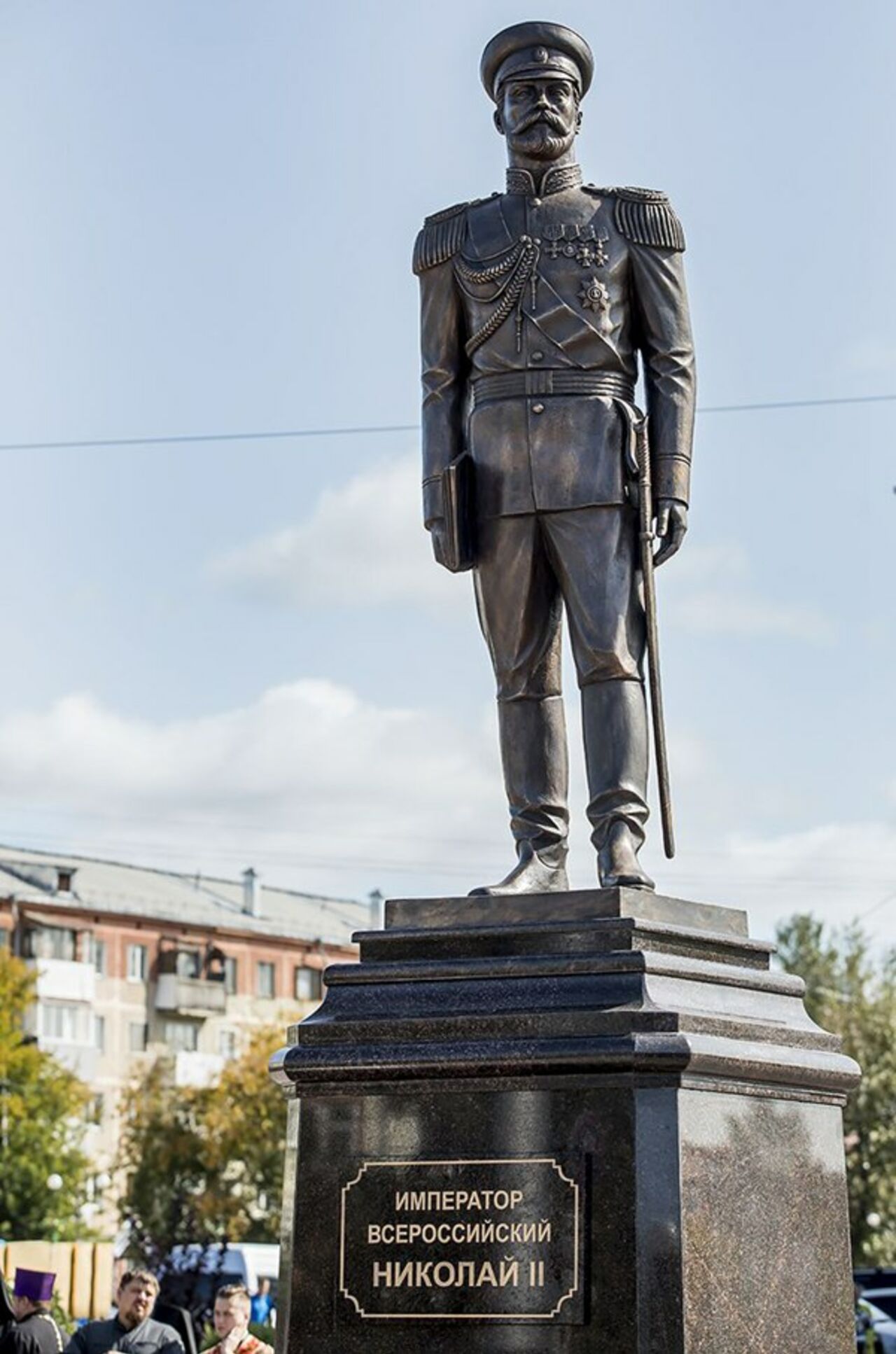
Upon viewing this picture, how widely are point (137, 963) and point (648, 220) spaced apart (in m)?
74.3

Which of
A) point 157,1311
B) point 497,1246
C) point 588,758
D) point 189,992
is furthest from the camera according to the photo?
point 189,992

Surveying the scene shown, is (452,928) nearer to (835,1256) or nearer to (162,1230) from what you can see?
(835,1256)

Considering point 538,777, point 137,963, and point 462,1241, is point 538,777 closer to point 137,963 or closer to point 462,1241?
point 462,1241

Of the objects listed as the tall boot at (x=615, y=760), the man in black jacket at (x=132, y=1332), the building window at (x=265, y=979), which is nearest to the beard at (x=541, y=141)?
the tall boot at (x=615, y=760)

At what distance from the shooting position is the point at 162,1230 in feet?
186

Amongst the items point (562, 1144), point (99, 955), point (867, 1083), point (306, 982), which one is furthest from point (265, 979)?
point (562, 1144)

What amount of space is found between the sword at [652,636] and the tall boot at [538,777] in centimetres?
39

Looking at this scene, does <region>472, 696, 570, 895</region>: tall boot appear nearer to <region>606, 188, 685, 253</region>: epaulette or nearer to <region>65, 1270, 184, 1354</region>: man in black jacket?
<region>606, 188, 685, 253</region>: epaulette

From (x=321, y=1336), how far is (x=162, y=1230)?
50386 mm

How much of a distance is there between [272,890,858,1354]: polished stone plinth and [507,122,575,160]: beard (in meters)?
2.91

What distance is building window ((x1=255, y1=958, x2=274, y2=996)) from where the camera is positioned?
85.2 m

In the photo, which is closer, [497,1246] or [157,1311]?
[497,1246]

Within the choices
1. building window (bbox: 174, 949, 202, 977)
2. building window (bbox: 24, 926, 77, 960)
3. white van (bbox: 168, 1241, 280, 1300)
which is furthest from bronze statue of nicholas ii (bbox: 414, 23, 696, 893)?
building window (bbox: 174, 949, 202, 977)

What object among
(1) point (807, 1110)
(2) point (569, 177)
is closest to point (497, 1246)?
(1) point (807, 1110)
